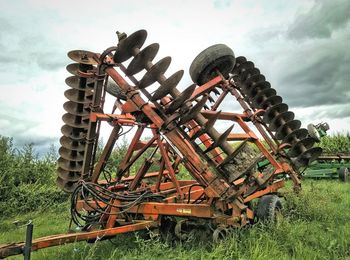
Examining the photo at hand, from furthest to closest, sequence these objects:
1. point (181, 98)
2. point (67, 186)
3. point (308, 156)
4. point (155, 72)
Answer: point (308, 156) → point (67, 186) → point (155, 72) → point (181, 98)

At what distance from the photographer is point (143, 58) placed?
496 centimetres

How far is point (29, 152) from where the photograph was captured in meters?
12.4

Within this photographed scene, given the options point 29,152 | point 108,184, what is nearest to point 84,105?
point 108,184

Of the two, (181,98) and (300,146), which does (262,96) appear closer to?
(300,146)

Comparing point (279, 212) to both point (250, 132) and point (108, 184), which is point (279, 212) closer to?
point (250, 132)

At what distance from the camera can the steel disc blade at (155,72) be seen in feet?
15.7

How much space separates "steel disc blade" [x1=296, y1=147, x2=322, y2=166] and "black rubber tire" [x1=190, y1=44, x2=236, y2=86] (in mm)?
2973

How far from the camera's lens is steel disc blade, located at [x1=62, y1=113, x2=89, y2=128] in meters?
6.80

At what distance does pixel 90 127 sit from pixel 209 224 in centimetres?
262

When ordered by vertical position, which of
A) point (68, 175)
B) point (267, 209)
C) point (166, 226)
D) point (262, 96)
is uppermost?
point (262, 96)

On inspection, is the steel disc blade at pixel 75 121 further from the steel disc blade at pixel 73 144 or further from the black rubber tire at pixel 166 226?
the black rubber tire at pixel 166 226

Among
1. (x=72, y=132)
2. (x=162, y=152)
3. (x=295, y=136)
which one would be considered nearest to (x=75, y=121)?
(x=72, y=132)

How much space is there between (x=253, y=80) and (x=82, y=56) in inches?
153

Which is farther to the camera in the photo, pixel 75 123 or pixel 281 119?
pixel 281 119
